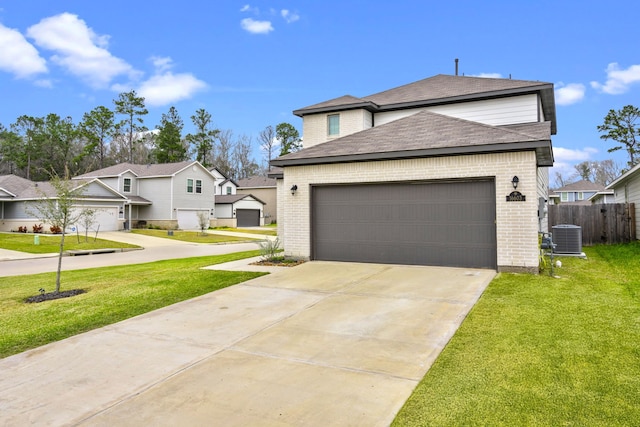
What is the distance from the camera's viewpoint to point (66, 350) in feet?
15.8

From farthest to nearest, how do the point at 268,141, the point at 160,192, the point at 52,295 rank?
the point at 268,141
the point at 160,192
the point at 52,295

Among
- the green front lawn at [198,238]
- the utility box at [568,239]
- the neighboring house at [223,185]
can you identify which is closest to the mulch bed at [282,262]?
the utility box at [568,239]

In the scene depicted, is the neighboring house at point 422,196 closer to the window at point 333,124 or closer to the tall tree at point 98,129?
the window at point 333,124

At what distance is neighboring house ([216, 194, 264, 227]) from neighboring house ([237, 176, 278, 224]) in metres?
3.57

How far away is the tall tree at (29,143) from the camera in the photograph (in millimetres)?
52531

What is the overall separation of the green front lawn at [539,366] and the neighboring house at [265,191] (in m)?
45.2

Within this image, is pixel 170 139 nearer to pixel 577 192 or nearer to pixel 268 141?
pixel 268 141

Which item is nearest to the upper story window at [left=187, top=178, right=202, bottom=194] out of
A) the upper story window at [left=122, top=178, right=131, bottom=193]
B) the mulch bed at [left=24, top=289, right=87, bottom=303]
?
the upper story window at [left=122, top=178, right=131, bottom=193]

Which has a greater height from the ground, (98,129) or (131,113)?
(131,113)

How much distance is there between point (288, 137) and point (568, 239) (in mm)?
47075

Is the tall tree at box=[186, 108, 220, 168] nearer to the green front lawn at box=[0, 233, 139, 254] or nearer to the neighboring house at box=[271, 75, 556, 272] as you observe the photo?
the green front lawn at box=[0, 233, 139, 254]

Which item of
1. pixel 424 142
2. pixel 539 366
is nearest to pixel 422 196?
pixel 424 142

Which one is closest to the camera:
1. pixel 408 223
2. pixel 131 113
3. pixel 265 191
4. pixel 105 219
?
pixel 408 223

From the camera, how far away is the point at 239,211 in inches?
1737
